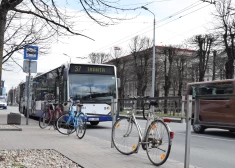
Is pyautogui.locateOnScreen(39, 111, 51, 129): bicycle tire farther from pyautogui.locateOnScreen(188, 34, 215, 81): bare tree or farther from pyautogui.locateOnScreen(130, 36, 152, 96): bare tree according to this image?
pyautogui.locateOnScreen(130, 36, 152, 96): bare tree

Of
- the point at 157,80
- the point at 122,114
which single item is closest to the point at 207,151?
the point at 122,114

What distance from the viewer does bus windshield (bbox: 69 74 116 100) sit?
52.5ft

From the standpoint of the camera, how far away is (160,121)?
6.23 m

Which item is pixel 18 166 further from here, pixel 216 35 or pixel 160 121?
pixel 216 35

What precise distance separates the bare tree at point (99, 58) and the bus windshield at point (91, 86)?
4438 cm

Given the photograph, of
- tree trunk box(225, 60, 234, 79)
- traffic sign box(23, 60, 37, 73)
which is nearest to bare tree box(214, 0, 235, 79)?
tree trunk box(225, 60, 234, 79)

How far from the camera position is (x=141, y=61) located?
49.3 meters

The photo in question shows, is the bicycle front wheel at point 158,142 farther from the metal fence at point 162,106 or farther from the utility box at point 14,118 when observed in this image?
the utility box at point 14,118

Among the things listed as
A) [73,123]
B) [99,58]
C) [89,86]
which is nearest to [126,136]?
[73,123]

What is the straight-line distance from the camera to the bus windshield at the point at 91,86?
52.5 feet

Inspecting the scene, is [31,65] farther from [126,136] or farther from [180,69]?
[180,69]

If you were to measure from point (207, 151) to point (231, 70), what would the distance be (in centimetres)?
2332

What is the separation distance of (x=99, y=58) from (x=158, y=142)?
56670 millimetres

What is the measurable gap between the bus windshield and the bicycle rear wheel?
441cm
